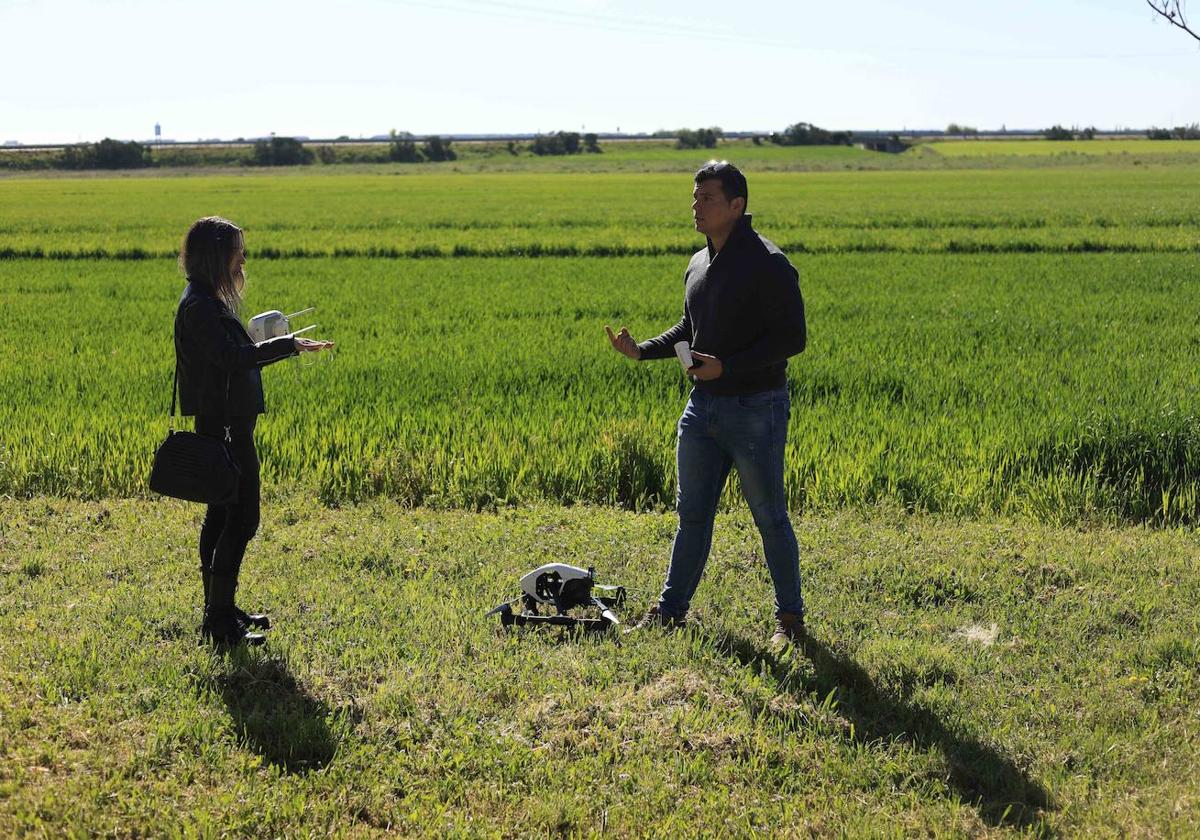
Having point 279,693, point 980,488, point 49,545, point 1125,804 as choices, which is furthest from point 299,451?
point 1125,804

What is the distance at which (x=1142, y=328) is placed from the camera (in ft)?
46.7

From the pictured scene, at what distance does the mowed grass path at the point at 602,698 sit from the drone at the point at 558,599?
0.37ft

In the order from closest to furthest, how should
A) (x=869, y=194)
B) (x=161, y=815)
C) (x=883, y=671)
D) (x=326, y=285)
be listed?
(x=161, y=815) < (x=883, y=671) < (x=326, y=285) < (x=869, y=194)

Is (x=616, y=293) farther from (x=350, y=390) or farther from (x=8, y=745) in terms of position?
(x=8, y=745)

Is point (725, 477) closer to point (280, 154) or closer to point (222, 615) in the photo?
point (222, 615)

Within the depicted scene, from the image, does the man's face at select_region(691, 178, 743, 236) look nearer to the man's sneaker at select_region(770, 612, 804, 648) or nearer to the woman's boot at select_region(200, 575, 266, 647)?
the man's sneaker at select_region(770, 612, 804, 648)

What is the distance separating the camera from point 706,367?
474cm

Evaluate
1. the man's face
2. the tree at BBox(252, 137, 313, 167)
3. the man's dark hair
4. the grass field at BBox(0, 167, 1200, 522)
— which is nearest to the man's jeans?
the man's face

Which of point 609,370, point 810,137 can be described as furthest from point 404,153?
point 609,370

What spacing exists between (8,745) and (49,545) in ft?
8.92

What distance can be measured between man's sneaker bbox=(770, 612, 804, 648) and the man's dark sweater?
1.09 metres

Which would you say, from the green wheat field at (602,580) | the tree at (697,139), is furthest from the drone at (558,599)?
the tree at (697,139)

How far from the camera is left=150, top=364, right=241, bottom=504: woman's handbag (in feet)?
15.3

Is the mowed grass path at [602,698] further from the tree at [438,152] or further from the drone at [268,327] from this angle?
the tree at [438,152]
